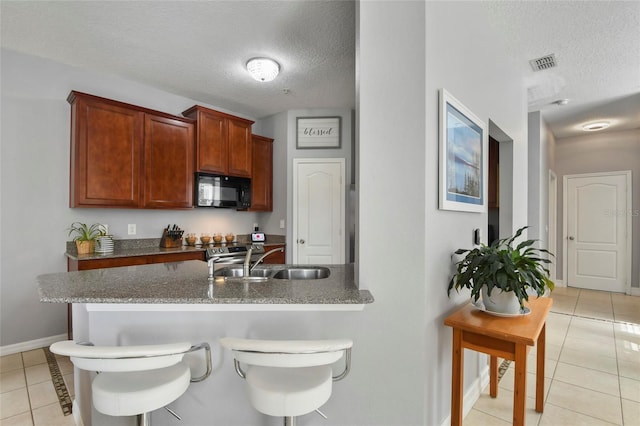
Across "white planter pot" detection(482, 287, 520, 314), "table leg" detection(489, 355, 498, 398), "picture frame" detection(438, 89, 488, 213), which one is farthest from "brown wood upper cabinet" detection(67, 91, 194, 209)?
"table leg" detection(489, 355, 498, 398)

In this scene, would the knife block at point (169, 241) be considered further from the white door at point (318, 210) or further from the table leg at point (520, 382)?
the table leg at point (520, 382)

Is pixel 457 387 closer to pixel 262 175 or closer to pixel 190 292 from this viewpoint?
pixel 190 292

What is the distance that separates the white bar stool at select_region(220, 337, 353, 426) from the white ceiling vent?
335 cm

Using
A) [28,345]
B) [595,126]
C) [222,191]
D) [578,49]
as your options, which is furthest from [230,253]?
[595,126]

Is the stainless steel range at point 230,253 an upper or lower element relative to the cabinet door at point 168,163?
lower

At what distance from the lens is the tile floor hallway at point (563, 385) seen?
202cm

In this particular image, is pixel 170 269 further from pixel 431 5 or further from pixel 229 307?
pixel 431 5

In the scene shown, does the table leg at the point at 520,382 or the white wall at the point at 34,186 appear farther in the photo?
the white wall at the point at 34,186

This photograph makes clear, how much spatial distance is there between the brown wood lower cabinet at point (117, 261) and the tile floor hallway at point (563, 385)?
0.44 m

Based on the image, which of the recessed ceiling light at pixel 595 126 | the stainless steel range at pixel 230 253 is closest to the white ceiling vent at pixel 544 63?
the recessed ceiling light at pixel 595 126

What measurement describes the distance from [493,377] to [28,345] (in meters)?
4.03

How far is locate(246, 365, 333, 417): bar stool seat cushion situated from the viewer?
1205 millimetres

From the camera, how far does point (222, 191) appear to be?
13.5ft

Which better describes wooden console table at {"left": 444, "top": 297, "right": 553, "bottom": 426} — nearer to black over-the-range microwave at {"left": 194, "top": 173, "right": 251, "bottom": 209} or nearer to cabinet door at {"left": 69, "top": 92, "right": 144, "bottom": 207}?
black over-the-range microwave at {"left": 194, "top": 173, "right": 251, "bottom": 209}
